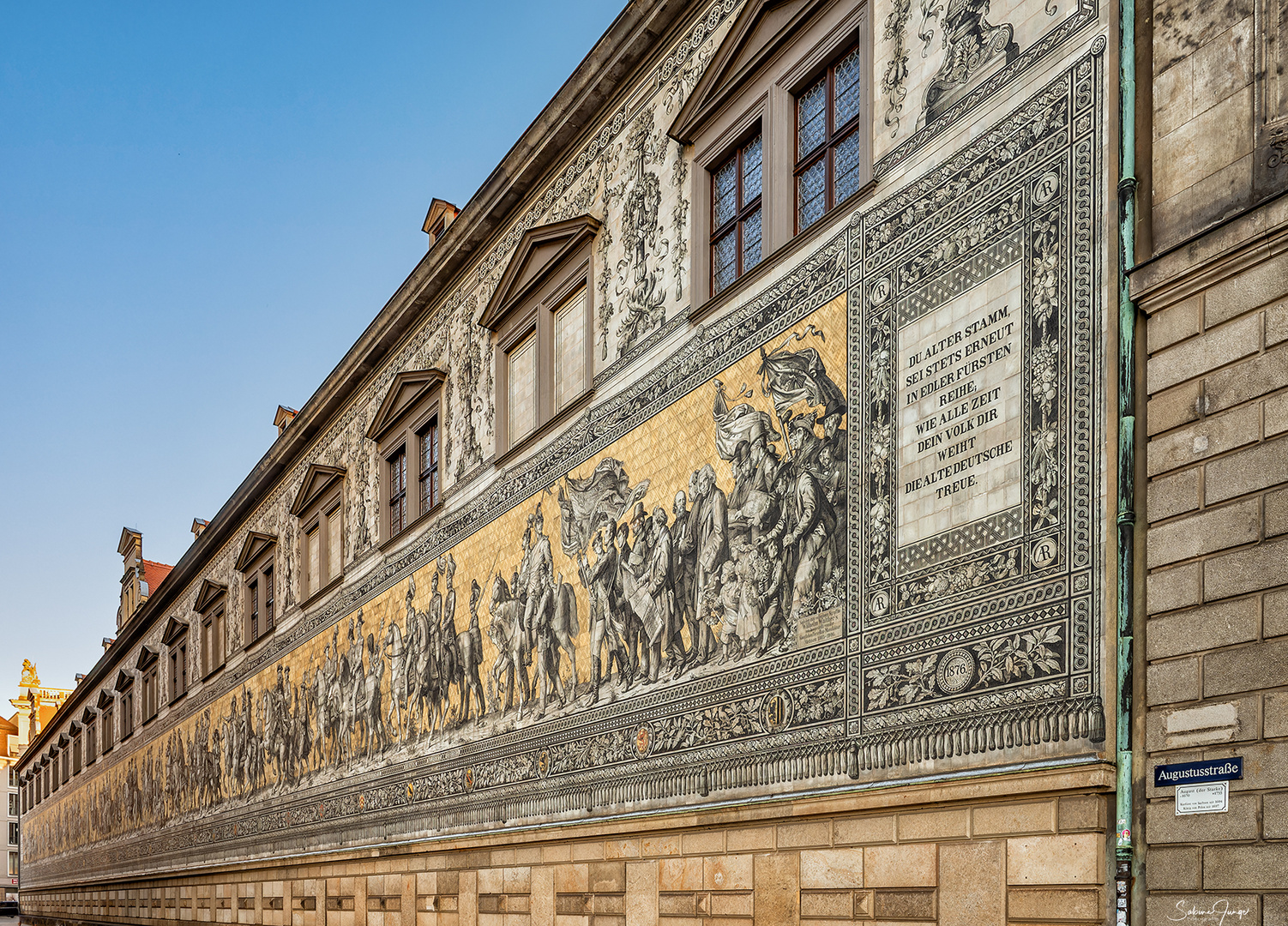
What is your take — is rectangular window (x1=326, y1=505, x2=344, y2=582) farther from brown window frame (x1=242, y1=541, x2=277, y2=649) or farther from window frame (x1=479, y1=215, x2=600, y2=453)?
window frame (x1=479, y1=215, x2=600, y2=453)

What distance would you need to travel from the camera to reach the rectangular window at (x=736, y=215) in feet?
30.2

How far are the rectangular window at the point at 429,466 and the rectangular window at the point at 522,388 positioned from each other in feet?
6.63

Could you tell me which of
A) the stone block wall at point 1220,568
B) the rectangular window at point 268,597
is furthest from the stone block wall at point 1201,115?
the rectangular window at point 268,597

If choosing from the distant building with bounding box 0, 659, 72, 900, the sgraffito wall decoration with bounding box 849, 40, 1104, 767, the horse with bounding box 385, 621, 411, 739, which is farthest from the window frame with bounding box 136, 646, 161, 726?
the distant building with bounding box 0, 659, 72, 900

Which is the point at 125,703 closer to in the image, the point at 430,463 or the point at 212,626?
the point at 212,626

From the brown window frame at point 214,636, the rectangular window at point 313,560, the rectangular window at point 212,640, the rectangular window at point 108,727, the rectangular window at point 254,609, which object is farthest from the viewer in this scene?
the rectangular window at point 108,727

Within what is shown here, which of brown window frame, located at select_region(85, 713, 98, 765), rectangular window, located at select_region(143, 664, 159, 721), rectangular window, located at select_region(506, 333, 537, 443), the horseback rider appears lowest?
brown window frame, located at select_region(85, 713, 98, 765)

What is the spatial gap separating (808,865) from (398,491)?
9.44m

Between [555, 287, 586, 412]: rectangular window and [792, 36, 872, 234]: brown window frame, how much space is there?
3084 mm

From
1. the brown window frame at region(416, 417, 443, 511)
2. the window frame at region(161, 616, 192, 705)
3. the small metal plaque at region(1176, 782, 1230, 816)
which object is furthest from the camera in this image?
the window frame at region(161, 616, 192, 705)

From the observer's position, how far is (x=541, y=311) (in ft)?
40.2

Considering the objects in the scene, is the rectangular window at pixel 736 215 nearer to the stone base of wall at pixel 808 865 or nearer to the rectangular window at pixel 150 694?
the stone base of wall at pixel 808 865

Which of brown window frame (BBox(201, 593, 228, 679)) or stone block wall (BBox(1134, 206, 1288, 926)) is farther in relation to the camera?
brown window frame (BBox(201, 593, 228, 679))

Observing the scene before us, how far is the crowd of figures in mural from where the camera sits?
8.07 metres
